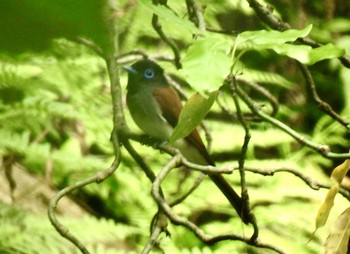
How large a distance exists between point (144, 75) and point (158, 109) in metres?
0.17

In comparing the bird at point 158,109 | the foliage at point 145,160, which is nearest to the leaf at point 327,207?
the foliage at point 145,160

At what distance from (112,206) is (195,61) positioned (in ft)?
7.43

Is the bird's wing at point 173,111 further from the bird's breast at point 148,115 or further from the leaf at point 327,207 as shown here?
the leaf at point 327,207

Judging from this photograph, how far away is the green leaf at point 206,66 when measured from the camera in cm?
70

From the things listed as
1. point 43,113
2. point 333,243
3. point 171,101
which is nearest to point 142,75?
point 171,101

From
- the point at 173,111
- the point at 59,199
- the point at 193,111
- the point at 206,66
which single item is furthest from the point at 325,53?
the point at 173,111

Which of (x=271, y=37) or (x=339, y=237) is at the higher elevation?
(x=271, y=37)

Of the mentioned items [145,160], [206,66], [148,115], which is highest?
[206,66]

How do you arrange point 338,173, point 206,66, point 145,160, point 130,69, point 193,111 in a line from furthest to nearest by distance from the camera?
point 145,160
point 130,69
point 338,173
point 193,111
point 206,66

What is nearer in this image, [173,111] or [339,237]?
[339,237]

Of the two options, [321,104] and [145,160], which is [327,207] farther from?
[145,160]

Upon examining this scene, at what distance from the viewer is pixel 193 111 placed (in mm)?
907

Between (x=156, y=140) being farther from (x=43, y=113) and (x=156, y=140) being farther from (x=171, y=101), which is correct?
(x=43, y=113)

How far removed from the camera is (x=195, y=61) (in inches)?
28.4
